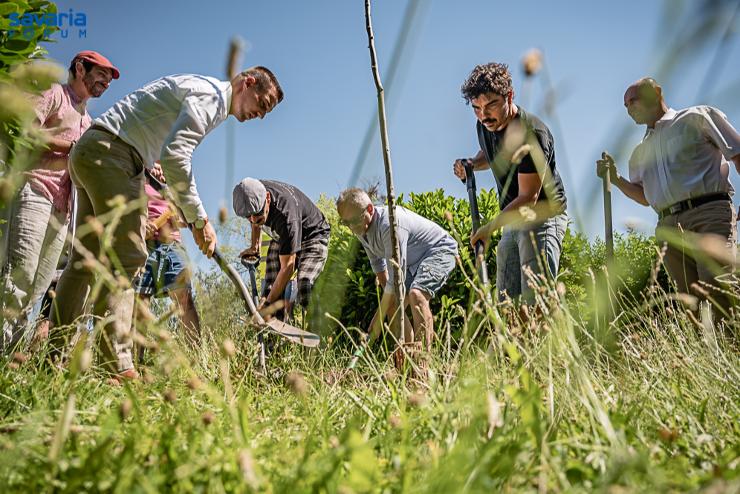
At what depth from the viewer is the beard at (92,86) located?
3248 millimetres

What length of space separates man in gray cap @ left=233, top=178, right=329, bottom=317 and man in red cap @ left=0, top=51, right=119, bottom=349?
4.57 ft

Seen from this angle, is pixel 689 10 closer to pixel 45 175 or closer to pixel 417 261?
pixel 45 175

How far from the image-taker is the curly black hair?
310cm

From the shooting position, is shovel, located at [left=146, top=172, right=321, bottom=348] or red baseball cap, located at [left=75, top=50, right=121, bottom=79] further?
red baseball cap, located at [left=75, top=50, right=121, bottom=79]

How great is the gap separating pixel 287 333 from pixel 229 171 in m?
1.70

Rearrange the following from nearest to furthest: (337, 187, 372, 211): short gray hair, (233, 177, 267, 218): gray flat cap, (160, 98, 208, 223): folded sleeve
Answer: (160, 98, 208, 223): folded sleeve, (337, 187, 372, 211): short gray hair, (233, 177, 267, 218): gray flat cap

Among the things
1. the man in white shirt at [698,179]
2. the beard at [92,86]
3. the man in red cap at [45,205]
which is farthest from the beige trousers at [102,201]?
the man in white shirt at [698,179]

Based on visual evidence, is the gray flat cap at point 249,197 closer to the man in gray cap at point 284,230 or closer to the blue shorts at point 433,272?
the man in gray cap at point 284,230

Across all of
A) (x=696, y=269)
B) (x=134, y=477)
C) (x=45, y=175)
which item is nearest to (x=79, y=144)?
(x=45, y=175)

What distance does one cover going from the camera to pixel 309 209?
489 centimetres

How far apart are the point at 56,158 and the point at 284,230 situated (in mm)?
1935

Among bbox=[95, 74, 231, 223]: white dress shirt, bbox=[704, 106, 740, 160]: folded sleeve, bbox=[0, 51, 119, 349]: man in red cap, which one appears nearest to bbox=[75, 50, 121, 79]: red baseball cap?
bbox=[0, 51, 119, 349]: man in red cap

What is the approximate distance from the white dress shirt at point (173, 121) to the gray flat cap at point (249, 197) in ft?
4.64

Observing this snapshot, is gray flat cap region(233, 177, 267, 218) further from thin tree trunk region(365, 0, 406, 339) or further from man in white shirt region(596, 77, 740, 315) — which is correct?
thin tree trunk region(365, 0, 406, 339)
